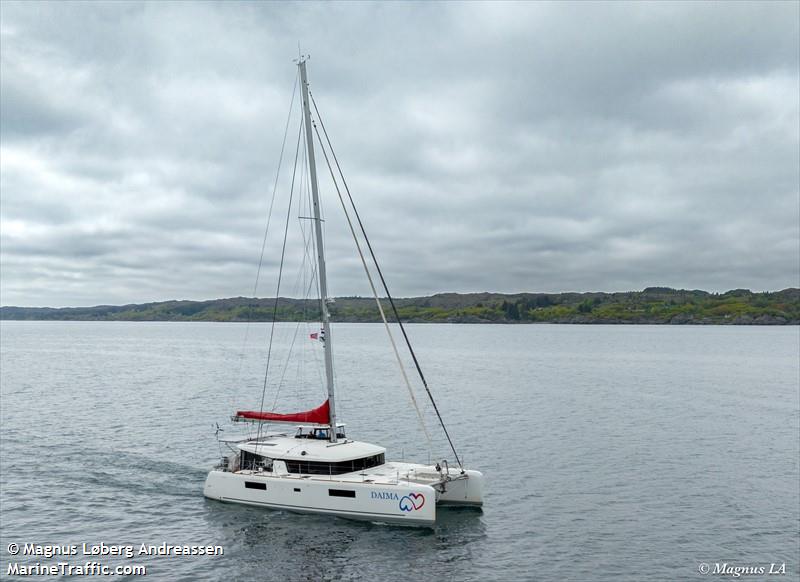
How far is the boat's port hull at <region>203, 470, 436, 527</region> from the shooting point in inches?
1049

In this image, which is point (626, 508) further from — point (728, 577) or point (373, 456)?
point (373, 456)

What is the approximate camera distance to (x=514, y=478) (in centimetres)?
3566

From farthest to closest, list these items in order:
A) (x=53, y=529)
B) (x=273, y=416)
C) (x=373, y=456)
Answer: (x=273, y=416) < (x=373, y=456) < (x=53, y=529)

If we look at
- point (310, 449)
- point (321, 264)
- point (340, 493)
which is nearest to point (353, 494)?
point (340, 493)

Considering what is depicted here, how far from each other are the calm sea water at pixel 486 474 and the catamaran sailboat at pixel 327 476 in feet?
2.44

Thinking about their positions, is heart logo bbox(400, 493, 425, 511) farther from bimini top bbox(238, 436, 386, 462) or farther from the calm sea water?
bimini top bbox(238, 436, 386, 462)

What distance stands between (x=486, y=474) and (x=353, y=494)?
1141 cm

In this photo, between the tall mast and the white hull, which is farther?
the tall mast

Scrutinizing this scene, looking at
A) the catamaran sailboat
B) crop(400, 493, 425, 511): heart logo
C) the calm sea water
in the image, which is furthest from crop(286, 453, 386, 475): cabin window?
crop(400, 493, 425, 511): heart logo

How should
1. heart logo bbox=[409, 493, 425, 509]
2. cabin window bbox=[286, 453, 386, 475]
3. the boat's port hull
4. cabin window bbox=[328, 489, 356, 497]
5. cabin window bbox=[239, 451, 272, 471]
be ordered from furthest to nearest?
cabin window bbox=[239, 451, 272, 471] < cabin window bbox=[286, 453, 386, 475] < cabin window bbox=[328, 489, 356, 497] < the boat's port hull < heart logo bbox=[409, 493, 425, 509]

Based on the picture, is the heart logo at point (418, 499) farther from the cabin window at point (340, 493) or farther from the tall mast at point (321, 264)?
the tall mast at point (321, 264)

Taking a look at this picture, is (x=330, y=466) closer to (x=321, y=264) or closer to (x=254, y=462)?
(x=254, y=462)

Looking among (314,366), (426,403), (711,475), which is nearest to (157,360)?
(314,366)

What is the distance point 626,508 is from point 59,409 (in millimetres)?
50667
